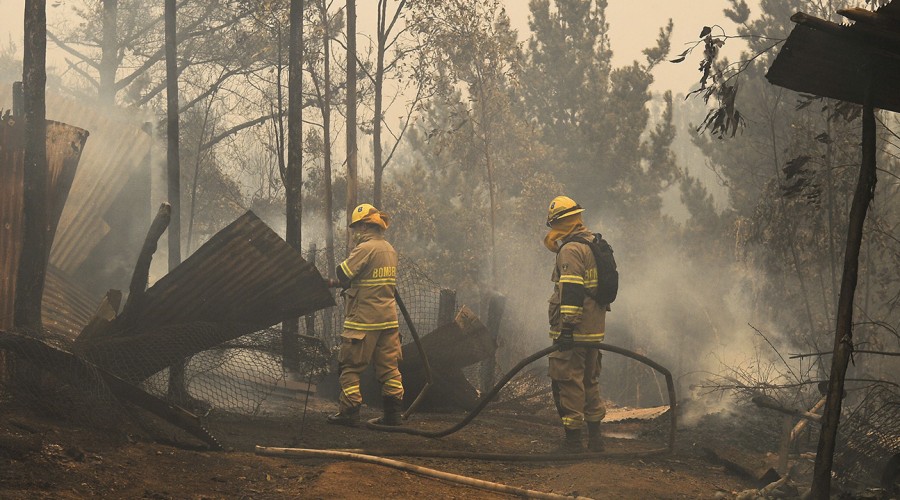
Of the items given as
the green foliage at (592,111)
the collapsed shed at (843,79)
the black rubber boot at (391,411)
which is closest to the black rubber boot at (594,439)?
the black rubber boot at (391,411)

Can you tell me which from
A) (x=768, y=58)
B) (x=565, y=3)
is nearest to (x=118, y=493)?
(x=768, y=58)

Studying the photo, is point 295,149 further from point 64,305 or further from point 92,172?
Answer: point 92,172

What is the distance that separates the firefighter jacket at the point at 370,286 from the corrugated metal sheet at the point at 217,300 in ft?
0.99

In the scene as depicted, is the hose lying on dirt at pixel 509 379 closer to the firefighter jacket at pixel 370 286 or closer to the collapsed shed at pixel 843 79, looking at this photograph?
the firefighter jacket at pixel 370 286

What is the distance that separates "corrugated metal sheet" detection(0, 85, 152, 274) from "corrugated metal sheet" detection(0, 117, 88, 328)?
309cm

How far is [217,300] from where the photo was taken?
7.12m

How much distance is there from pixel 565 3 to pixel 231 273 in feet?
100

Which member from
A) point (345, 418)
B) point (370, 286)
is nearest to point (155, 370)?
point (345, 418)

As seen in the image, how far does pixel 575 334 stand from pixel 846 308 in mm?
3249

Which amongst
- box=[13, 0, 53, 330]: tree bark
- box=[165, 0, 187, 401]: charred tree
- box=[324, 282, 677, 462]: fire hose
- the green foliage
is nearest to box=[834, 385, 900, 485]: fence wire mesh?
box=[324, 282, 677, 462]: fire hose

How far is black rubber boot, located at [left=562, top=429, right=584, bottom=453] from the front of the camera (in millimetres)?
7238

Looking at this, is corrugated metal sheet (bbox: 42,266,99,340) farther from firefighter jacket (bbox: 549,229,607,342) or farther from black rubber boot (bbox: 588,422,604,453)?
black rubber boot (bbox: 588,422,604,453)

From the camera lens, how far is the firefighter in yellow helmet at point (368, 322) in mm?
7766

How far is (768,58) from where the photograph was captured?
2267 cm
